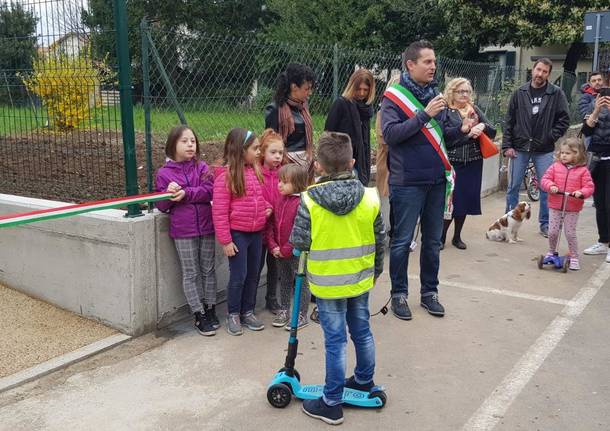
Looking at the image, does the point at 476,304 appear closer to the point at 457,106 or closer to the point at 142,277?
the point at 457,106

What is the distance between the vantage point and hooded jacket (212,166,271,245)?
427cm

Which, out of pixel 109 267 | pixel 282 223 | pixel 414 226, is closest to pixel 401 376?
pixel 414 226

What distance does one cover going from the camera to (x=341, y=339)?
3262 mm

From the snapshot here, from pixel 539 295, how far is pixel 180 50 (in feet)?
12.8

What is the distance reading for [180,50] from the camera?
18.5ft

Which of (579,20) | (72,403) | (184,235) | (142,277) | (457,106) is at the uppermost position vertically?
(579,20)

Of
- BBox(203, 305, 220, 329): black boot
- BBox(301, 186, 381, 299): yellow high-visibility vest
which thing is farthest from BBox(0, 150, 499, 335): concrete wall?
BBox(301, 186, 381, 299): yellow high-visibility vest

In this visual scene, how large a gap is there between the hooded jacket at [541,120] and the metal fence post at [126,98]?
15.5 feet

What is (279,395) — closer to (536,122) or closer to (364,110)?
(364,110)

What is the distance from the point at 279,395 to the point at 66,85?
3.35 meters

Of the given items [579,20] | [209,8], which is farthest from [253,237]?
[209,8]

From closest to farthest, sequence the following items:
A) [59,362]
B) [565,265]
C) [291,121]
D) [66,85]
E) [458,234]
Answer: [59,362] → [291,121] → [66,85] → [565,265] → [458,234]

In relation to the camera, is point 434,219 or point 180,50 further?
point 180,50

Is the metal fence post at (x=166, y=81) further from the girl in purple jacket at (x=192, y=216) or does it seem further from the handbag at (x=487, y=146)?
the handbag at (x=487, y=146)
